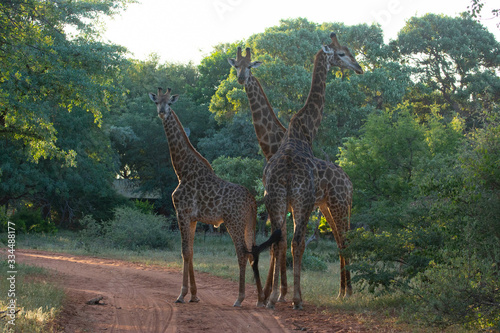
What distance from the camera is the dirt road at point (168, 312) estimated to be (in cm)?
757

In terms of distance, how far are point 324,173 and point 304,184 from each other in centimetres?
128

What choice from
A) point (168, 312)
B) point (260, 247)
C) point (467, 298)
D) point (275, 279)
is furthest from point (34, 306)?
point (467, 298)

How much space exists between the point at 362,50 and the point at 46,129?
1038 inches

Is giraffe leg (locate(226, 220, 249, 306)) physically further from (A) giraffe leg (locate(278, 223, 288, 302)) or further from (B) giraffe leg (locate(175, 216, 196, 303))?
(B) giraffe leg (locate(175, 216, 196, 303))

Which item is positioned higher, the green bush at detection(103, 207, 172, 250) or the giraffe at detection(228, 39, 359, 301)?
the giraffe at detection(228, 39, 359, 301)

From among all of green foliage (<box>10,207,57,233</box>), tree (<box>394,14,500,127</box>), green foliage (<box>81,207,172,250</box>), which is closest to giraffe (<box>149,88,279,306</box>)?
green foliage (<box>81,207,172,250</box>)

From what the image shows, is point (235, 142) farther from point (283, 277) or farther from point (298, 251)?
Answer: point (298, 251)

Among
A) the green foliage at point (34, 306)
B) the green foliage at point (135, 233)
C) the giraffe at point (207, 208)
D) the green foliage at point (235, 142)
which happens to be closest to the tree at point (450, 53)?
the green foliage at point (235, 142)

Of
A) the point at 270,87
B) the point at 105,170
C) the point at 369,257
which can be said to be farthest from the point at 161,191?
the point at 369,257

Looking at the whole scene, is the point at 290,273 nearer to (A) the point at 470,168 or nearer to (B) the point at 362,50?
(A) the point at 470,168

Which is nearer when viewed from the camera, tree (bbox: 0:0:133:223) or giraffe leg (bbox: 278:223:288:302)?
giraffe leg (bbox: 278:223:288:302)

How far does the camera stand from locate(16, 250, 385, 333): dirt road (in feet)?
24.8

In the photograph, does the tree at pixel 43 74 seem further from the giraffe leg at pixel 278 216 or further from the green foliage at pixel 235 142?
the green foliage at pixel 235 142

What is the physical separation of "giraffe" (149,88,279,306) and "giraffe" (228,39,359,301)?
85 centimetres
